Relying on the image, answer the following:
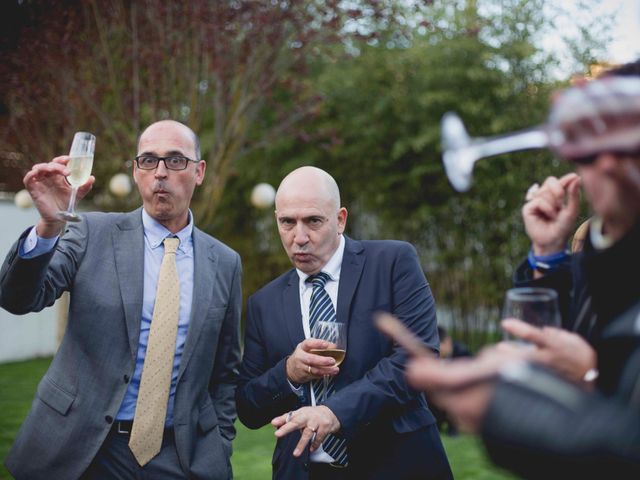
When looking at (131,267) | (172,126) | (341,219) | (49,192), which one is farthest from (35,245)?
(341,219)

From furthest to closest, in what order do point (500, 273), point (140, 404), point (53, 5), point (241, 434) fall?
point (500, 273) → point (53, 5) → point (241, 434) → point (140, 404)

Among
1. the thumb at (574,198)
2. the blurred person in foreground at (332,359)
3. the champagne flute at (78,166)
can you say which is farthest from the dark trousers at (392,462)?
the champagne flute at (78,166)

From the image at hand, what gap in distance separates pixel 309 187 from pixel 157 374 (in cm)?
102

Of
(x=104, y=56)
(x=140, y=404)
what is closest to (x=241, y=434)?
(x=140, y=404)

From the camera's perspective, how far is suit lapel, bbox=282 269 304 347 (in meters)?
2.81

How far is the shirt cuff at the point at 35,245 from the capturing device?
251 cm

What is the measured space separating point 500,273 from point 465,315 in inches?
42.8

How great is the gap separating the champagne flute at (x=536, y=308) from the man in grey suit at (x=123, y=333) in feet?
5.76

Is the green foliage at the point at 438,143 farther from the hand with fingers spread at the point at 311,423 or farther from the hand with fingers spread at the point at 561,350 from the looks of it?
the hand with fingers spread at the point at 561,350

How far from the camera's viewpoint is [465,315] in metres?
11.7

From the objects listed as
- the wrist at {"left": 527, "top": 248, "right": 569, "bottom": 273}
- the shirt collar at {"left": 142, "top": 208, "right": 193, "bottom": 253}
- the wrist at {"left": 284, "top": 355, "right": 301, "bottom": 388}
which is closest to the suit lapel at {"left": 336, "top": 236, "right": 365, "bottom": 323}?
the wrist at {"left": 284, "top": 355, "right": 301, "bottom": 388}

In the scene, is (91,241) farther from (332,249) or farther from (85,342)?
(332,249)

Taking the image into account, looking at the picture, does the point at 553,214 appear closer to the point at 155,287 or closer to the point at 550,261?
the point at 550,261

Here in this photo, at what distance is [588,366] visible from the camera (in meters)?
1.39
